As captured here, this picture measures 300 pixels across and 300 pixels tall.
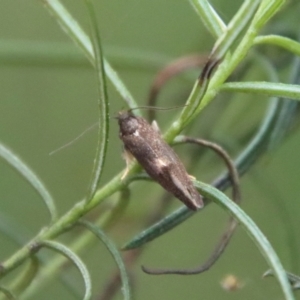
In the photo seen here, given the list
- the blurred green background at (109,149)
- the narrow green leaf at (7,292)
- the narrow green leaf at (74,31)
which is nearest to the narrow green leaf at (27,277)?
the narrow green leaf at (7,292)

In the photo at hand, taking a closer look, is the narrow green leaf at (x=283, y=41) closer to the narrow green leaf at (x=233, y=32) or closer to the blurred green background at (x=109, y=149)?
the narrow green leaf at (x=233, y=32)

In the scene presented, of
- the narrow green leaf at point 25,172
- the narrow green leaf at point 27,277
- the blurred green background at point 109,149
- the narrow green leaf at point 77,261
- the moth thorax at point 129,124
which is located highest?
the narrow green leaf at point 25,172

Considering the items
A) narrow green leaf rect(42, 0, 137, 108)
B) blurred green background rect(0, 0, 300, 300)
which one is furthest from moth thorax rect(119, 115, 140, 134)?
blurred green background rect(0, 0, 300, 300)

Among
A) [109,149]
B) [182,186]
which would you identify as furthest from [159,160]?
[109,149]

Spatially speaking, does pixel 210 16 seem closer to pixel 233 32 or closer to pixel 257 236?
pixel 233 32

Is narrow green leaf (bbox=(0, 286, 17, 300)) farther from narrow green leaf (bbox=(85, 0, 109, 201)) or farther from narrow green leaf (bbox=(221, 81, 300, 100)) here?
narrow green leaf (bbox=(221, 81, 300, 100))
